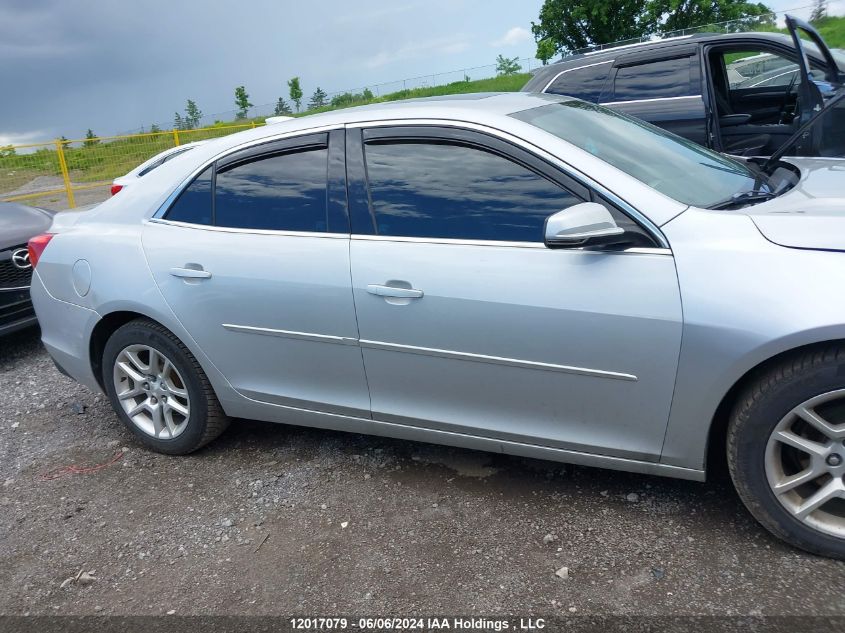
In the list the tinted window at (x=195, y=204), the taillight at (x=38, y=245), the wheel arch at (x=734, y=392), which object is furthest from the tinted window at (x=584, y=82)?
the taillight at (x=38, y=245)

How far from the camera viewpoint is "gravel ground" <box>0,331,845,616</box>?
2.54m

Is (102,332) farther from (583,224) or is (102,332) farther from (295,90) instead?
(295,90)

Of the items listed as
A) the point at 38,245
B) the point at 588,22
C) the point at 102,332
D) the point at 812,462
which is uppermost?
the point at 588,22

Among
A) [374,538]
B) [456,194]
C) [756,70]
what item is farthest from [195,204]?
[756,70]

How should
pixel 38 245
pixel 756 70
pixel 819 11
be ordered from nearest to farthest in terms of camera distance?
pixel 38 245 → pixel 756 70 → pixel 819 11

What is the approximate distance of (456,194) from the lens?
2.93 meters

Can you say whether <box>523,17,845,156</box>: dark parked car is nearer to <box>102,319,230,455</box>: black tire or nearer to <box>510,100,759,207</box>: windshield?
<box>510,100,759,207</box>: windshield

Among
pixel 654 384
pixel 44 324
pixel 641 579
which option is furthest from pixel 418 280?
pixel 44 324

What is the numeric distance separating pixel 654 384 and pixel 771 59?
18.0 feet

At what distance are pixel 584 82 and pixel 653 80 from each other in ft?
2.12

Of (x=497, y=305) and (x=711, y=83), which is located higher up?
(x=711, y=83)

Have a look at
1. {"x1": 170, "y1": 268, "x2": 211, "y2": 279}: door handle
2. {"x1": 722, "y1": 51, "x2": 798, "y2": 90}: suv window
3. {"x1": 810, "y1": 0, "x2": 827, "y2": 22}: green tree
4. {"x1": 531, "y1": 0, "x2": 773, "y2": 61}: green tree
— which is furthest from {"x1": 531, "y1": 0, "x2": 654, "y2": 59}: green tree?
{"x1": 170, "y1": 268, "x2": 211, "y2": 279}: door handle

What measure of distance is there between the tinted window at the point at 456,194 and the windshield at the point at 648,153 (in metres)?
0.26

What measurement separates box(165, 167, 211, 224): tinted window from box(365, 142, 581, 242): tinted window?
899 millimetres
